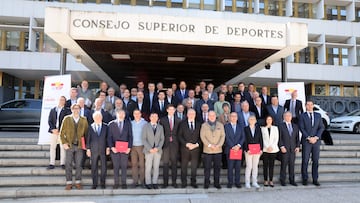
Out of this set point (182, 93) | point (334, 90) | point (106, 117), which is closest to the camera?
point (106, 117)

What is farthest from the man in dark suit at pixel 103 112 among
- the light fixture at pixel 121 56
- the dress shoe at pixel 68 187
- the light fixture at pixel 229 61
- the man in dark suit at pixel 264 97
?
the light fixture at pixel 229 61

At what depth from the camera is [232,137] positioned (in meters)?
6.37

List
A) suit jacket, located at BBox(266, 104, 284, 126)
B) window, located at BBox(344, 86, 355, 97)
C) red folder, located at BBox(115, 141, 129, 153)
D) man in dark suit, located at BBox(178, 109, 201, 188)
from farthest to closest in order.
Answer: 1. window, located at BBox(344, 86, 355, 97)
2. suit jacket, located at BBox(266, 104, 284, 126)
3. man in dark suit, located at BBox(178, 109, 201, 188)
4. red folder, located at BBox(115, 141, 129, 153)

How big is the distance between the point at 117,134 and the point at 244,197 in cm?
288

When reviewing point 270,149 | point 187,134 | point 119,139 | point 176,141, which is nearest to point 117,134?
point 119,139

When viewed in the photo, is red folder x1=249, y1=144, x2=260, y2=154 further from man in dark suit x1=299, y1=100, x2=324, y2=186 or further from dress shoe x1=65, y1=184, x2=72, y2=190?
dress shoe x1=65, y1=184, x2=72, y2=190

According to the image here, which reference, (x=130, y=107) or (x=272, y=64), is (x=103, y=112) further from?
(x=272, y=64)

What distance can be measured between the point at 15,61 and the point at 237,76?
48.9 ft

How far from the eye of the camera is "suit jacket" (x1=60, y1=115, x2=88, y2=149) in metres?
6.00

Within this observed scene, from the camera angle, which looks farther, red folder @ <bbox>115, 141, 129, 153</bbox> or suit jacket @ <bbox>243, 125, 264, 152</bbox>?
suit jacket @ <bbox>243, 125, 264, 152</bbox>

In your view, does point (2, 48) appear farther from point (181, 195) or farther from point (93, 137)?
point (181, 195)

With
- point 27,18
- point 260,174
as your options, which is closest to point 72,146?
point 260,174

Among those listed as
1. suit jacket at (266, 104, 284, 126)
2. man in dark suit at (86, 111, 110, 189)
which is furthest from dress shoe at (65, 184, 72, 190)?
suit jacket at (266, 104, 284, 126)

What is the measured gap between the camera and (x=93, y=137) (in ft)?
19.8
